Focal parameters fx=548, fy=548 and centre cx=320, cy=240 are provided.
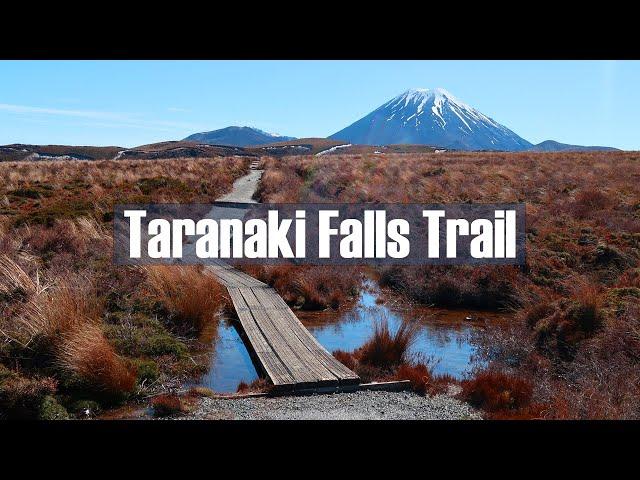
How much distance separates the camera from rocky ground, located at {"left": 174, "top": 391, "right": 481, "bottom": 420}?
19.1 ft

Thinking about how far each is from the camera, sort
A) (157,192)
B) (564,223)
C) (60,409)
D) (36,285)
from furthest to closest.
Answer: (157,192)
(564,223)
(36,285)
(60,409)

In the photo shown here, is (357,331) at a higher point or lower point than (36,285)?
lower

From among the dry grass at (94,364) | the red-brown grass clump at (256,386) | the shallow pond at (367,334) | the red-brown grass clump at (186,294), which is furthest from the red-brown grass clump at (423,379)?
the red-brown grass clump at (186,294)

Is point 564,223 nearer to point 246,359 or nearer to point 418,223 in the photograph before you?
point 418,223

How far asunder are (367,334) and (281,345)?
208 cm

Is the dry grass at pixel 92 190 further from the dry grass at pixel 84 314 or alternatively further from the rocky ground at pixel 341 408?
the rocky ground at pixel 341 408

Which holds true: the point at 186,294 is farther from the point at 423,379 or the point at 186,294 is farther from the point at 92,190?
the point at 92,190

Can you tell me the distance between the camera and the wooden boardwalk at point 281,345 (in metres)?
6.95

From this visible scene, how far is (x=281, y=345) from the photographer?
836 centimetres
